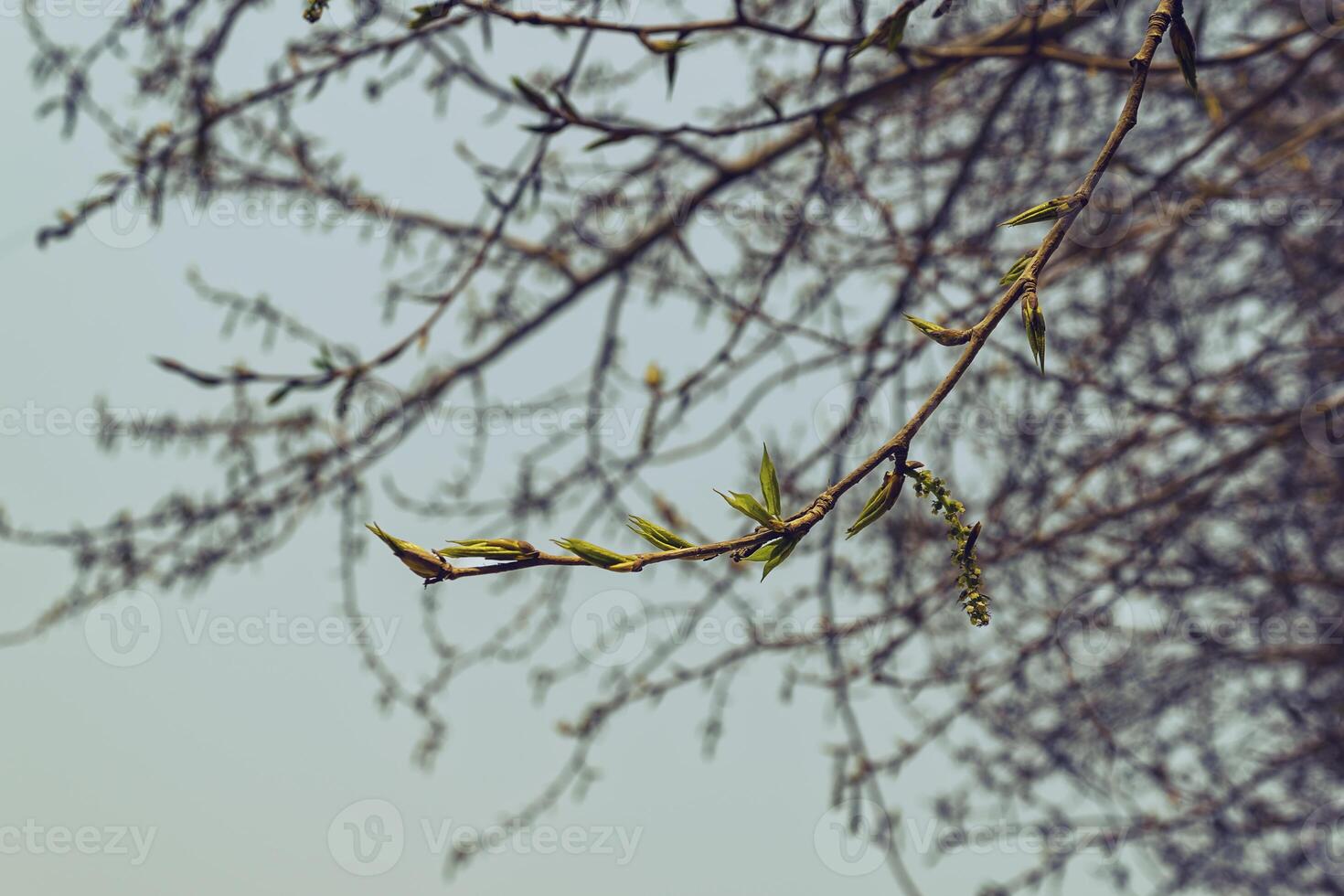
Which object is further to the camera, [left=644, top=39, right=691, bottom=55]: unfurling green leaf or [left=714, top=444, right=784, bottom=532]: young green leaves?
[left=644, top=39, right=691, bottom=55]: unfurling green leaf

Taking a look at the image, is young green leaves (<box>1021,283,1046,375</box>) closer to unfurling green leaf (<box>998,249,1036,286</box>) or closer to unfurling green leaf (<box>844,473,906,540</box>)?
unfurling green leaf (<box>998,249,1036,286</box>)

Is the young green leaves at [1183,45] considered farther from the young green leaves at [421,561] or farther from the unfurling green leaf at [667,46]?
the young green leaves at [421,561]

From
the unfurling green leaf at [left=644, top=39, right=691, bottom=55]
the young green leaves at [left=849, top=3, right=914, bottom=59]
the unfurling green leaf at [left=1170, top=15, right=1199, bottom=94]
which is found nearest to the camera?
the unfurling green leaf at [left=1170, top=15, right=1199, bottom=94]

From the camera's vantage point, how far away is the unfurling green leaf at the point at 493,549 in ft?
2.92

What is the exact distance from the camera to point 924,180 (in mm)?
3533

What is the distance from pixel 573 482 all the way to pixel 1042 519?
1.45 metres

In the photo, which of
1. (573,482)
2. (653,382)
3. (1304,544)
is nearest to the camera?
(653,382)

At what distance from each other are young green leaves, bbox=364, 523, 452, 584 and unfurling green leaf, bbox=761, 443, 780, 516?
0.91 ft

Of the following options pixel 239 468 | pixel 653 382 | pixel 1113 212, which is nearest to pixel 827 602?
pixel 653 382

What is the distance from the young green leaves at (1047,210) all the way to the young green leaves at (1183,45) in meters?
0.25

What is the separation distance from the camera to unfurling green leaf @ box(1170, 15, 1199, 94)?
110cm

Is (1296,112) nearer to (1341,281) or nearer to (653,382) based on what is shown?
(1341,281)

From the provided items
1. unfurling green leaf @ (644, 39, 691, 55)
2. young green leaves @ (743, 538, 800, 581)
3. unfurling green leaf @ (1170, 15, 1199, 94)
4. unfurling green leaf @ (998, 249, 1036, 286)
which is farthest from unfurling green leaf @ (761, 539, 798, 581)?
unfurling green leaf @ (644, 39, 691, 55)

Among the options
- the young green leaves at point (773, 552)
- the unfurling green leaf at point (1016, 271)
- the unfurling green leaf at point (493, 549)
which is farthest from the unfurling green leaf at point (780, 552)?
the unfurling green leaf at point (1016, 271)
